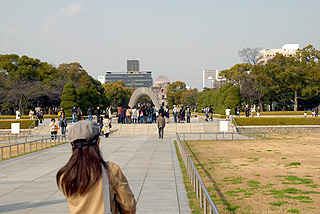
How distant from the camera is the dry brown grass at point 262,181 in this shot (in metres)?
6.38

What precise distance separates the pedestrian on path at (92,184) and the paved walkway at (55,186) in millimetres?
3499

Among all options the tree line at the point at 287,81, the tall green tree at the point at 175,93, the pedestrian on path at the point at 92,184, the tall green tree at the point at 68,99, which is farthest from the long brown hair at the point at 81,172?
the tall green tree at the point at 175,93

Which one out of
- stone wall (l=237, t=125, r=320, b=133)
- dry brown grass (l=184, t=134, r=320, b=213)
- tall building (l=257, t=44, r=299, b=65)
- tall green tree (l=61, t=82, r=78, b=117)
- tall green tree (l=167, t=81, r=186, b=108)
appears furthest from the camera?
tall building (l=257, t=44, r=299, b=65)

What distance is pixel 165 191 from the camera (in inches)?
290

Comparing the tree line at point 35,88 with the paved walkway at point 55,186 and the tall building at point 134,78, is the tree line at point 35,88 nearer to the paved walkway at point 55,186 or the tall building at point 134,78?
the paved walkway at point 55,186

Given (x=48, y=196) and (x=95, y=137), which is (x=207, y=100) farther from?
(x=95, y=137)

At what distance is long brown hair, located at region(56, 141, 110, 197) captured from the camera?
2.45 metres

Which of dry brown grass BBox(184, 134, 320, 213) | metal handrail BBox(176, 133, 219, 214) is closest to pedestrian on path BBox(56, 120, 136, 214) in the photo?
metal handrail BBox(176, 133, 219, 214)

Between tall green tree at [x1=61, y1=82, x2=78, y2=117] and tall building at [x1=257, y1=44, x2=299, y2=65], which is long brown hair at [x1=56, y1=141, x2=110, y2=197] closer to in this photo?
tall green tree at [x1=61, y1=82, x2=78, y2=117]

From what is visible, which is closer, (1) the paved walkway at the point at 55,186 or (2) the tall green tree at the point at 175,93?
(1) the paved walkway at the point at 55,186

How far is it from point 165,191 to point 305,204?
2.58 meters

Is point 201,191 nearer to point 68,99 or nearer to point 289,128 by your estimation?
point 289,128

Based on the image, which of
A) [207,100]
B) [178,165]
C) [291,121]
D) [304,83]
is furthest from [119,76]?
[178,165]

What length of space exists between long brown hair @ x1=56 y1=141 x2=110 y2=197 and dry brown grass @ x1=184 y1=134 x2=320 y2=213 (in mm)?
4059
